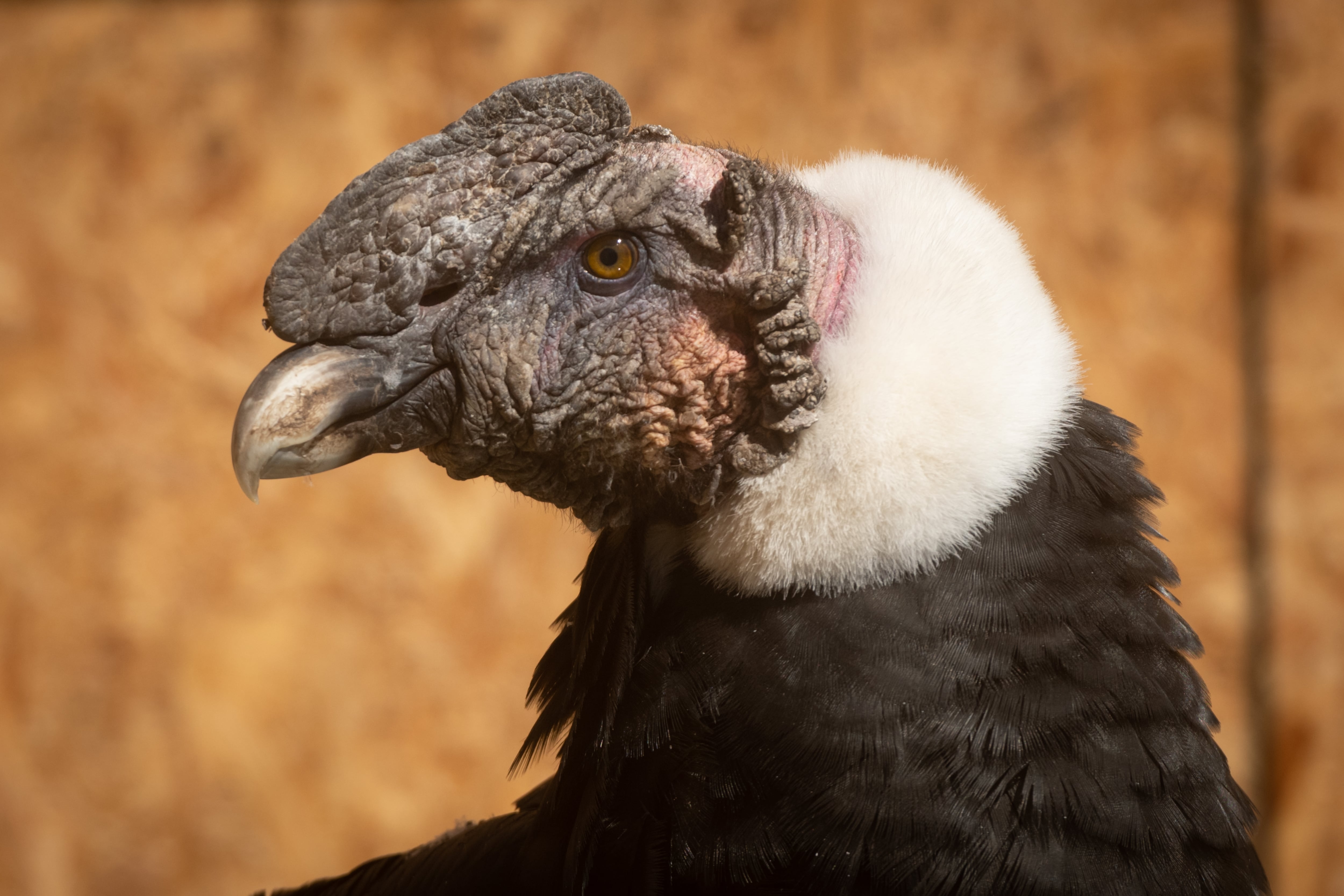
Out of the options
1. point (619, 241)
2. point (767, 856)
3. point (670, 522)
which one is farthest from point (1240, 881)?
point (619, 241)

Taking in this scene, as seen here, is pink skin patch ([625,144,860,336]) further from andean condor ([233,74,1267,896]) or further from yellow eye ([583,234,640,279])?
yellow eye ([583,234,640,279])

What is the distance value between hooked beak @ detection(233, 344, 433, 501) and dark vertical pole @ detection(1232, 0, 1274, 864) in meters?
4.01

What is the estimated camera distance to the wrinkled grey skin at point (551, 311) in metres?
1.39

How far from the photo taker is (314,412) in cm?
137

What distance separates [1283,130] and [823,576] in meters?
4.01

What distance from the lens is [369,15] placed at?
4180mm

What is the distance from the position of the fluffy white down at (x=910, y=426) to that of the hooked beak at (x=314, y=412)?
507mm

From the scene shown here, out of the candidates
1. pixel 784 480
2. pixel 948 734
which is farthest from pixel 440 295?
pixel 948 734

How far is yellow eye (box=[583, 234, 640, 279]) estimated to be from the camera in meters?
1.46

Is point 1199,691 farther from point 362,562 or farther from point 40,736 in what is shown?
point 40,736

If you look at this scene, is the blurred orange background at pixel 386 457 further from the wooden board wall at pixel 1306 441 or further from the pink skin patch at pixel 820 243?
the pink skin patch at pixel 820 243

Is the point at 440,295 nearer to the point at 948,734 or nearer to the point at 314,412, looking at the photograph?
the point at 314,412

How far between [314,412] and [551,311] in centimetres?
36

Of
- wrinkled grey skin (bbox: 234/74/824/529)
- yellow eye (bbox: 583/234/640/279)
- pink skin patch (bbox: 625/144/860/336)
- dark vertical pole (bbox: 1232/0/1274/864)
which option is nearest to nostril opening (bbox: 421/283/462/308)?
wrinkled grey skin (bbox: 234/74/824/529)
